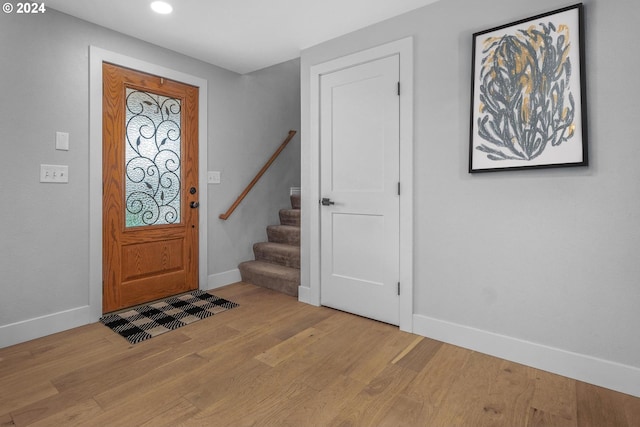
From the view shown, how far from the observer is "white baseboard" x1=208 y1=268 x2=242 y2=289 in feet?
11.2

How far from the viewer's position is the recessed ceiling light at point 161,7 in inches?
89.1

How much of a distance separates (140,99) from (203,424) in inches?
100

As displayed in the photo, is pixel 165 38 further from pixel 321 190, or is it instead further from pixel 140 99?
pixel 321 190

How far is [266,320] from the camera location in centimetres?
258

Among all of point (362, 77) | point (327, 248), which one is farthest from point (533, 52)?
point (327, 248)

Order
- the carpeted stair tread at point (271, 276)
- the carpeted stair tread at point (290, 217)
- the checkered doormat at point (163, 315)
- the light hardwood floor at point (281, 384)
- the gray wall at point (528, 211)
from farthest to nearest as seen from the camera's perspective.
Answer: the carpeted stair tread at point (290, 217) < the carpeted stair tread at point (271, 276) < the checkered doormat at point (163, 315) < the gray wall at point (528, 211) < the light hardwood floor at point (281, 384)

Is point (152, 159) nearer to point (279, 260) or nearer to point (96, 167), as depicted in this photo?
point (96, 167)

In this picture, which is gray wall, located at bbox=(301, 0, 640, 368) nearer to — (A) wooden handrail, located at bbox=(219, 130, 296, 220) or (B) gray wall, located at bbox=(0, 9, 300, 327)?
(A) wooden handrail, located at bbox=(219, 130, 296, 220)

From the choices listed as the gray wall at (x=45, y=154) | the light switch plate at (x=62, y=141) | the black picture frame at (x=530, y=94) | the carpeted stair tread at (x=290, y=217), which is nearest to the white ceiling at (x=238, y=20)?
the gray wall at (x=45, y=154)

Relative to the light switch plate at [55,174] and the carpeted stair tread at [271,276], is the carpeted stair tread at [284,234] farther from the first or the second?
the light switch plate at [55,174]

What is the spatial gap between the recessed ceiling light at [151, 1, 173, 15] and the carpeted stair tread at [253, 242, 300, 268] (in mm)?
2299

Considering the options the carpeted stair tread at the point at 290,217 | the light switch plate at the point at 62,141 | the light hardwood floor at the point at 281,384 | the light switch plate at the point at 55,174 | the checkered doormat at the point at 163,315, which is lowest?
the light hardwood floor at the point at 281,384

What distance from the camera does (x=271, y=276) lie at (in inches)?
132

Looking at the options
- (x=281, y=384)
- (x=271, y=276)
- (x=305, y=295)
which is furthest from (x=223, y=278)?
(x=281, y=384)
